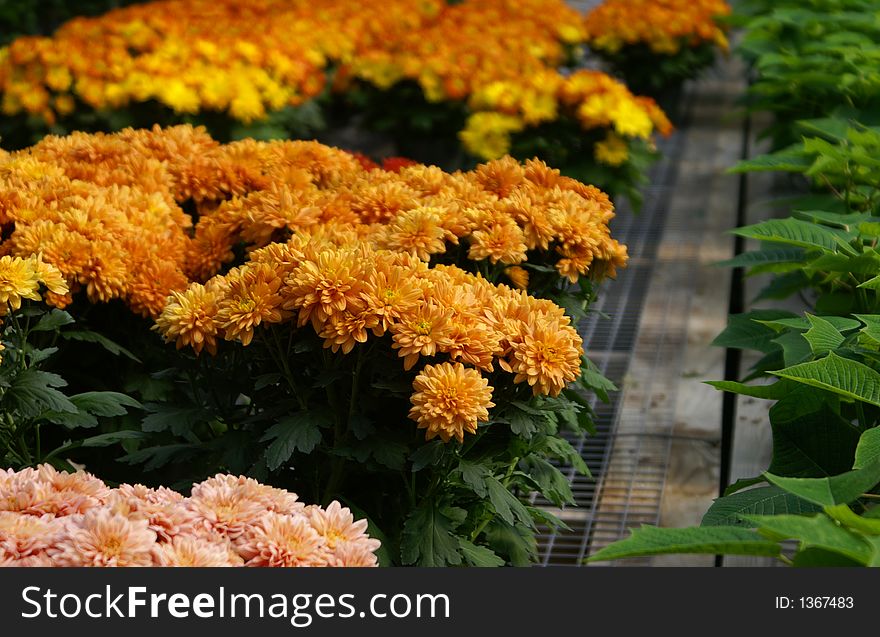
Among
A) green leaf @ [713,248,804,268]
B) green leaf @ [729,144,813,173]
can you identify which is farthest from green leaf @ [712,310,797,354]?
green leaf @ [729,144,813,173]

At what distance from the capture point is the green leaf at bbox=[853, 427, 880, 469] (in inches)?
75.4

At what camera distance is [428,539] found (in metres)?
2.48

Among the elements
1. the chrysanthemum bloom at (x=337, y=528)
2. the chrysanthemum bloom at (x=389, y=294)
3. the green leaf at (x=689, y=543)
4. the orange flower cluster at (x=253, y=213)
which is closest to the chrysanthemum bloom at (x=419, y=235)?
the orange flower cluster at (x=253, y=213)

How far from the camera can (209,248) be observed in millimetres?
3211

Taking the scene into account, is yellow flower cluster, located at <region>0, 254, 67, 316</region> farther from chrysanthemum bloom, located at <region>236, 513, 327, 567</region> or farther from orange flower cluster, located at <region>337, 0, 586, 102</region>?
orange flower cluster, located at <region>337, 0, 586, 102</region>

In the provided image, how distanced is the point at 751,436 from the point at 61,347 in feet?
7.24

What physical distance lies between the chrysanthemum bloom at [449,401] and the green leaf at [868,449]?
67cm

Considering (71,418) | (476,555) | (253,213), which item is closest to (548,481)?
(476,555)

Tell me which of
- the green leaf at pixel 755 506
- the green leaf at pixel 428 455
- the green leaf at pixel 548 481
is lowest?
the green leaf at pixel 548 481

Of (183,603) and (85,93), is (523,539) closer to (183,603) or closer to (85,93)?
(183,603)

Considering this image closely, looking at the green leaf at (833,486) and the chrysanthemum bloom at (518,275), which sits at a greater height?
the green leaf at (833,486)

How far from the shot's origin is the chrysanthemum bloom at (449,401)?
90.0 inches

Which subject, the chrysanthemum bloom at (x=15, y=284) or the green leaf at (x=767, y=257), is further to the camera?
the green leaf at (x=767, y=257)

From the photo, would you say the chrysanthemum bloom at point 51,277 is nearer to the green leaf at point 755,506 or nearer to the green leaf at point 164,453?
the green leaf at point 164,453
